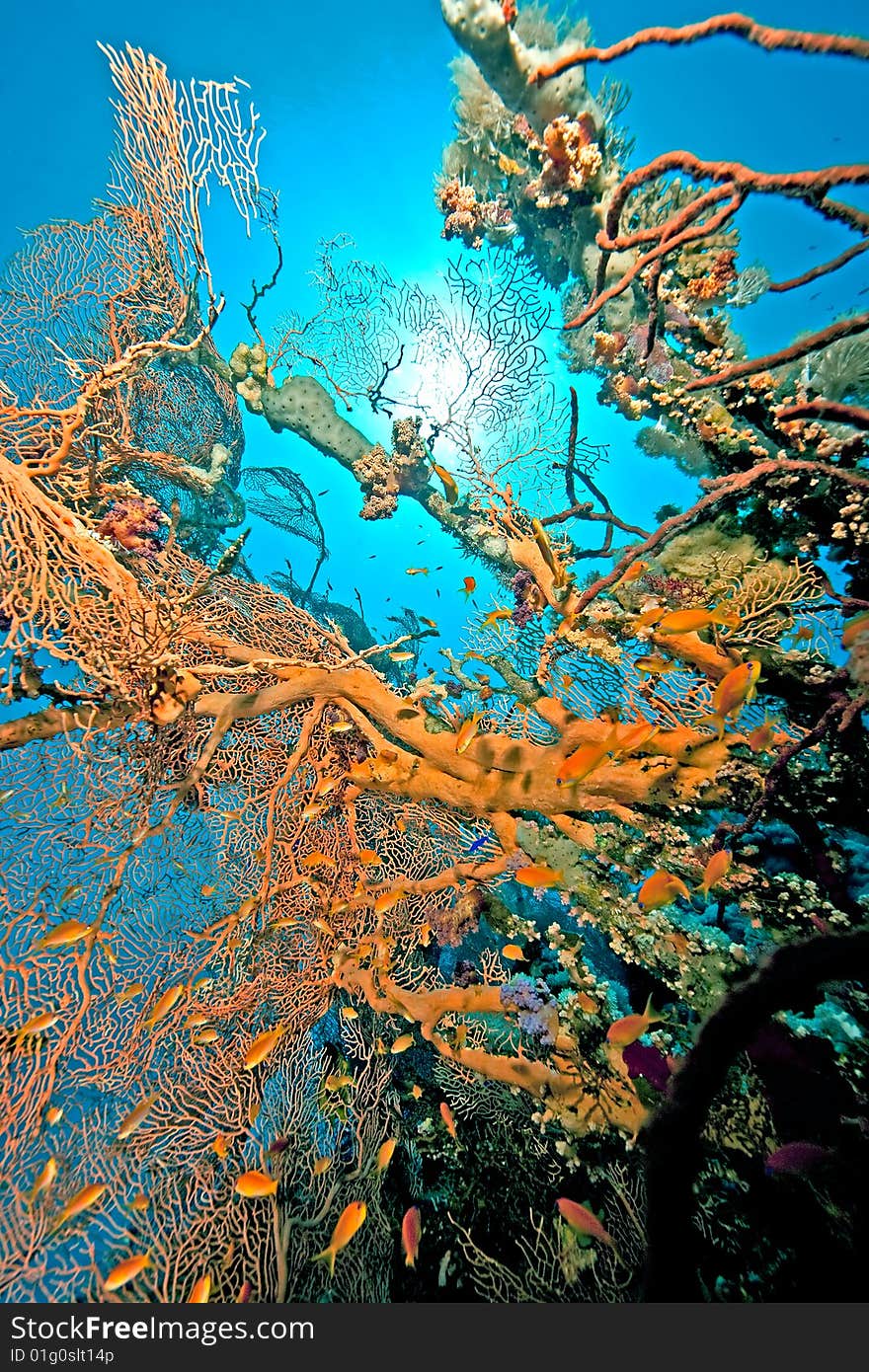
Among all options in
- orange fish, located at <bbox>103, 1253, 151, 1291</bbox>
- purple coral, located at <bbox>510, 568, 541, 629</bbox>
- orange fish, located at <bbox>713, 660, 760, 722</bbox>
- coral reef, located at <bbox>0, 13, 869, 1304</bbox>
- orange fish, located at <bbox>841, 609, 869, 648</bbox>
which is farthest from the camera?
purple coral, located at <bbox>510, 568, 541, 629</bbox>

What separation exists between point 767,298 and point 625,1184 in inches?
783

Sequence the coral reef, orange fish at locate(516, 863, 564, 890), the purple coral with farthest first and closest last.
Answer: the purple coral < orange fish at locate(516, 863, 564, 890) < the coral reef

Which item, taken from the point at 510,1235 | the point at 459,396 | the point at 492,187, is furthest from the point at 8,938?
the point at 492,187

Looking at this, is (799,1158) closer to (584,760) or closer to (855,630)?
(584,760)

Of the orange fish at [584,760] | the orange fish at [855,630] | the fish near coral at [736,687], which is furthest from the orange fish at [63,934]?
the orange fish at [855,630]

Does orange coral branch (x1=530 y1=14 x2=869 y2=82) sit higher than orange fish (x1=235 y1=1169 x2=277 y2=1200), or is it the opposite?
orange coral branch (x1=530 y1=14 x2=869 y2=82)

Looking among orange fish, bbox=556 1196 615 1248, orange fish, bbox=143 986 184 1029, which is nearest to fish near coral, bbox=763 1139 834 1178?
orange fish, bbox=556 1196 615 1248

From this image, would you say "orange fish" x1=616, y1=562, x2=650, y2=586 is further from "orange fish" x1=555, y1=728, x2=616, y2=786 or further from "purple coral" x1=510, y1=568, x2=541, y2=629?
"purple coral" x1=510, y1=568, x2=541, y2=629

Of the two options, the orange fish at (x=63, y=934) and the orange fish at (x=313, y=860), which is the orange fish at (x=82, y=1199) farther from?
the orange fish at (x=313, y=860)

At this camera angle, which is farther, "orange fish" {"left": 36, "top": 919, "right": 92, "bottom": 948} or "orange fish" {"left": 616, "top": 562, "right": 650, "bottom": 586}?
"orange fish" {"left": 616, "top": 562, "right": 650, "bottom": 586}

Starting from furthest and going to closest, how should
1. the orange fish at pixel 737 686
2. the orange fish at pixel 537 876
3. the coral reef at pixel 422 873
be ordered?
the orange fish at pixel 537 876 → the coral reef at pixel 422 873 → the orange fish at pixel 737 686

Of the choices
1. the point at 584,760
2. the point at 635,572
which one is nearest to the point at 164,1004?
the point at 584,760

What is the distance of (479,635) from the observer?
750 cm

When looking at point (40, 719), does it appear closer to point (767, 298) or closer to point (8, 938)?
point (8, 938)
